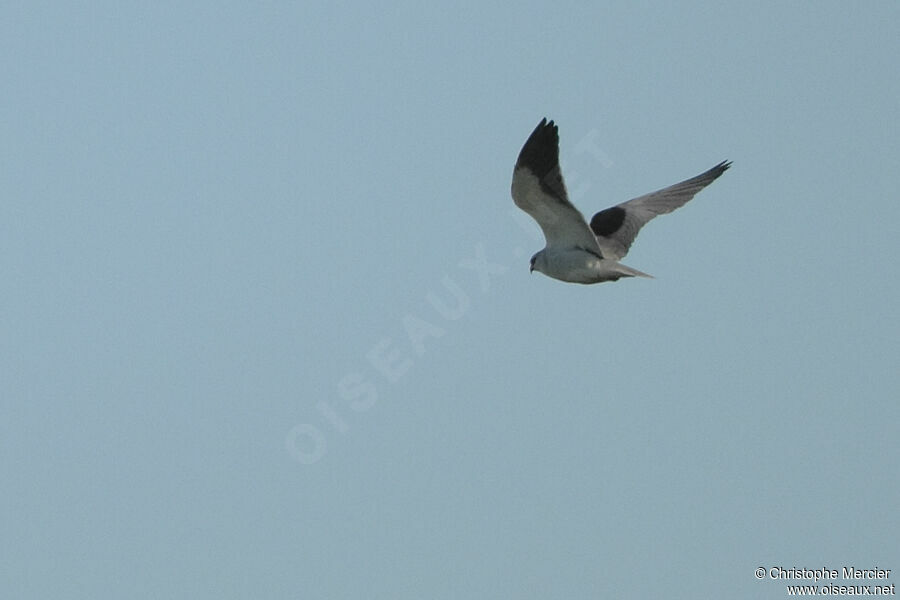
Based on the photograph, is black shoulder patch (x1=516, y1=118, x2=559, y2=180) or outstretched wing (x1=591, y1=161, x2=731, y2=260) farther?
outstretched wing (x1=591, y1=161, x2=731, y2=260)

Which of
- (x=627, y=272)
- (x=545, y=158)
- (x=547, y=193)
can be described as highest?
(x=545, y=158)

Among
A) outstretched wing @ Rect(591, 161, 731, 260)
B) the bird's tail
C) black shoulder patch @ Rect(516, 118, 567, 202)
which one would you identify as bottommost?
the bird's tail

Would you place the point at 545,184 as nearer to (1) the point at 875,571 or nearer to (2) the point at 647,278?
(2) the point at 647,278

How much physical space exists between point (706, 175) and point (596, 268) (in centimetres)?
366

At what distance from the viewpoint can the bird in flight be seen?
53.8 ft

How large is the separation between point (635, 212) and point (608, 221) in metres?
0.52

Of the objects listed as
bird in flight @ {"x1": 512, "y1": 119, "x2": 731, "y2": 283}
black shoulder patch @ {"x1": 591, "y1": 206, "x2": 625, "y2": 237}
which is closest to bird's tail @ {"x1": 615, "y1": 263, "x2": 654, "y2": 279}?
bird in flight @ {"x1": 512, "y1": 119, "x2": 731, "y2": 283}

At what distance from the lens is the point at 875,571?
16.2m

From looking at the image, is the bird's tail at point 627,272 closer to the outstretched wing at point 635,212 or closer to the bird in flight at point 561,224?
the bird in flight at point 561,224

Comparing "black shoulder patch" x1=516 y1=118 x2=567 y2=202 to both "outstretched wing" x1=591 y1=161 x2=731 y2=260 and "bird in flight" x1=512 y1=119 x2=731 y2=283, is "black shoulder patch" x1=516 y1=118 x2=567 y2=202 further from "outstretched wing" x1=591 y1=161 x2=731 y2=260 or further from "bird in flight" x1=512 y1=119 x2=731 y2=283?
"outstretched wing" x1=591 y1=161 x2=731 y2=260

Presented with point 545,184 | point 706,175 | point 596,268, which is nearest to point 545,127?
point 545,184

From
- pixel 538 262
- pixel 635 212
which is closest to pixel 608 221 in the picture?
pixel 635 212

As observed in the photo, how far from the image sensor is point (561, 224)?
1712cm

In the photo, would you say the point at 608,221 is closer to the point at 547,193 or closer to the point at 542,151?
the point at 547,193
